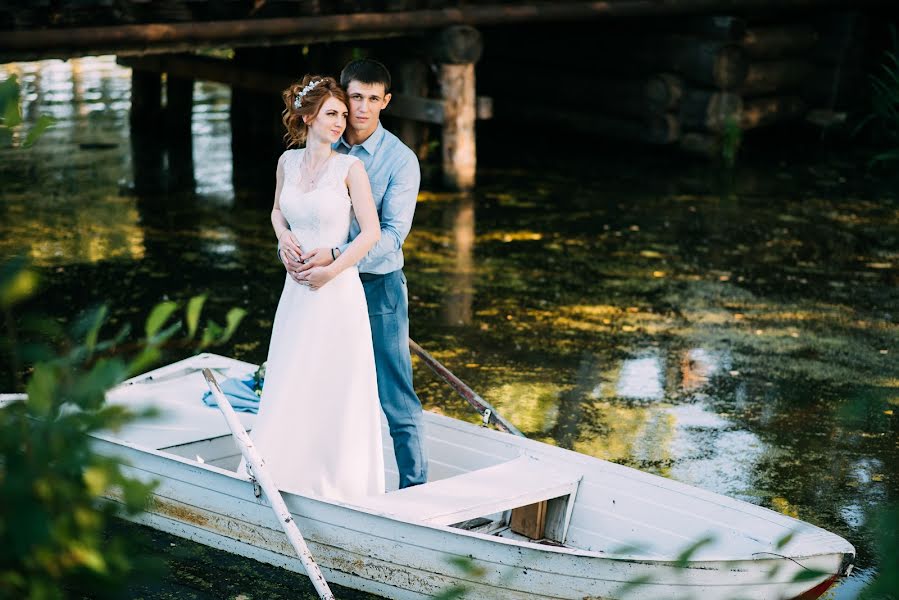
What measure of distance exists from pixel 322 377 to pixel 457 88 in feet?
21.2

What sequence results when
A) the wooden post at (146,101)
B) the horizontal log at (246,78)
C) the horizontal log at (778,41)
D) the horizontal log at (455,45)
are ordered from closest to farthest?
the horizontal log at (455,45) < the horizontal log at (246,78) < the horizontal log at (778,41) < the wooden post at (146,101)

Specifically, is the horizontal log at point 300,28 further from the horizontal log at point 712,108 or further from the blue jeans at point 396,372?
the blue jeans at point 396,372

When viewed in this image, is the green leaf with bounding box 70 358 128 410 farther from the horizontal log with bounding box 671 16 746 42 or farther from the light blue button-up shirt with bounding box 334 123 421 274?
the horizontal log with bounding box 671 16 746 42

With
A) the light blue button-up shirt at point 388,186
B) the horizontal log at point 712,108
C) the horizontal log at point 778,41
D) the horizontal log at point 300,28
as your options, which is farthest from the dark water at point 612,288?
the horizontal log at point 300,28

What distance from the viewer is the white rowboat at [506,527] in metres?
3.91

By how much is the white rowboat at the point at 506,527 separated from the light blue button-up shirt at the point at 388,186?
81cm

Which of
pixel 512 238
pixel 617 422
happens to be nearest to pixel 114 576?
pixel 617 422

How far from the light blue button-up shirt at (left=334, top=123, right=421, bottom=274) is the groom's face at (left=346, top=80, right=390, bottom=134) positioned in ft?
0.23

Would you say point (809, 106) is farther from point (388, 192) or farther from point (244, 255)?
point (388, 192)

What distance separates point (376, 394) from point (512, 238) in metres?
5.39

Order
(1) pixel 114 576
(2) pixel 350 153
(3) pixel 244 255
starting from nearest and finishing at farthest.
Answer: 1. (1) pixel 114 576
2. (2) pixel 350 153
3. (3) pixel 244 255

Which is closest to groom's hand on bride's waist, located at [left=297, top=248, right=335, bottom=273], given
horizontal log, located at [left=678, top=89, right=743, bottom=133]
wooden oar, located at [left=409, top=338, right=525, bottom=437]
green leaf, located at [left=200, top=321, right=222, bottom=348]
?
wooden oar, located at [left=409, top=338, right=525, bottom=437]

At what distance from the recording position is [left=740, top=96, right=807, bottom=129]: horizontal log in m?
13.5

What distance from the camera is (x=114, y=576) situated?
5.26ft
